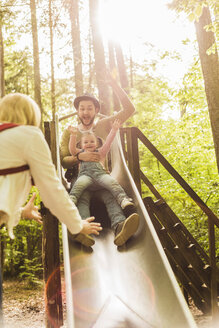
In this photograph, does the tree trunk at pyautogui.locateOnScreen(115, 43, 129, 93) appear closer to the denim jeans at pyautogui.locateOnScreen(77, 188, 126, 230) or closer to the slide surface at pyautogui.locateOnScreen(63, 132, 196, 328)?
the denim jeans at pyautogui.locateOnScreen(77, 188, 126, 230)

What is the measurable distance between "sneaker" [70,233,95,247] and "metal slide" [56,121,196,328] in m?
0.06

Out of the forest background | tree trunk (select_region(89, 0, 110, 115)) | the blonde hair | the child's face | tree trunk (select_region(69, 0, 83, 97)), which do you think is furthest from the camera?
tree trunk (select_region(69, 0, 83, 97))

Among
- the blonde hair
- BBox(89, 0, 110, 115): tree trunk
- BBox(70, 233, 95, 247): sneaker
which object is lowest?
BBox(70, 233, 95, 247): sneaker

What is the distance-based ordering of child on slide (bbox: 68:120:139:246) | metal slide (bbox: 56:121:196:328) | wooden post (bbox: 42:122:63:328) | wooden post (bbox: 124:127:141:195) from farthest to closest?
wooden post (bbox: 124:127:141:195)
wooden post (bbox: 42:122:63:328)
child on slide (bbox: 68:120:139:246)
metal slide (bbox: 56:121:196:328)

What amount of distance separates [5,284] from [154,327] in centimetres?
946

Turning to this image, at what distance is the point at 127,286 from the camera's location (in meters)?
3.57

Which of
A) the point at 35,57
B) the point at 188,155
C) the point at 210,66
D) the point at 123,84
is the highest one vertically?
the point at 35,57

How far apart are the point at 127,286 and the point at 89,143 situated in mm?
1903

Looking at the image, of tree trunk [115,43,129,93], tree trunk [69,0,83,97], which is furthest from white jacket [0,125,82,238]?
tree trunk [115,43,129,93]

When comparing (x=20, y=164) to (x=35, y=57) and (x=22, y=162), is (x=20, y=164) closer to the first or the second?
(x=22, y=162)

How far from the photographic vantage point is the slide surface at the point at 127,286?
9.71 ft

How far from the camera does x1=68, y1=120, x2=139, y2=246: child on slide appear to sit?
376cm

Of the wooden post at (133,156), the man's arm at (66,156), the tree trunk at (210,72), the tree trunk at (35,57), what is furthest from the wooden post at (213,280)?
the tree trunk at (35,57)

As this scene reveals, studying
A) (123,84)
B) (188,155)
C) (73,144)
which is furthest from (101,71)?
(73,144)
